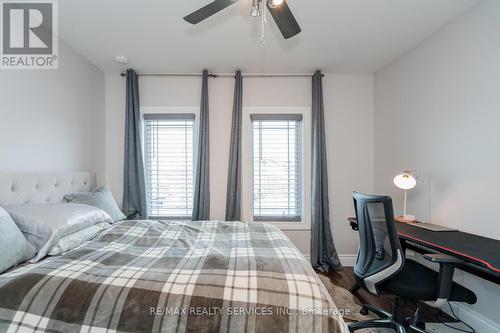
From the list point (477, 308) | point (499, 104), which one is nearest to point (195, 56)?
point (499, 104)

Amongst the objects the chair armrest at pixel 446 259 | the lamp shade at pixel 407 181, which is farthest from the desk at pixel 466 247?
the lamp shade at pixel 407 181

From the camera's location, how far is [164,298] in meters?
0.90

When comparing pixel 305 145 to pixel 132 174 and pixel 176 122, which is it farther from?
pixel 132 174

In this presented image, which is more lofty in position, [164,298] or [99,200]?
[99,200]

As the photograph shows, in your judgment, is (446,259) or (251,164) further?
(251,164)

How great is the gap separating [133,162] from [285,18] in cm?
242

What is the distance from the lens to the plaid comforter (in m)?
0.86

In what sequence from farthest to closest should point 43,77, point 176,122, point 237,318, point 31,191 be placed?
point 176,122, point 43,77, point 31,191, point 237,318

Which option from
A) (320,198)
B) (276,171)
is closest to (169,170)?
(276,171)

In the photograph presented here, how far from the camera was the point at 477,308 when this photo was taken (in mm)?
1754

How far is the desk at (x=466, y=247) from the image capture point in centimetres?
122

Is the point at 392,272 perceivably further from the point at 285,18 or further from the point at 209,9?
the point at 209,9

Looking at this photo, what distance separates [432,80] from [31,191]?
148 inches

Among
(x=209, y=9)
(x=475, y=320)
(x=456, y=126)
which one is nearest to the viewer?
(x=209, y=9)
